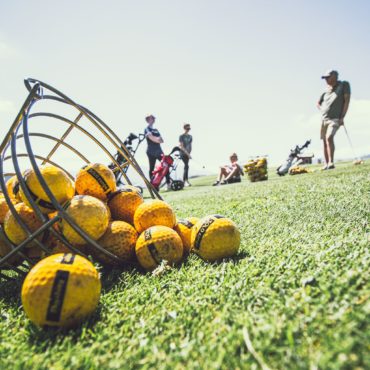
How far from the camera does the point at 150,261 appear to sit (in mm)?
1796

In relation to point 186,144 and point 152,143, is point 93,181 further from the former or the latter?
point 186,144

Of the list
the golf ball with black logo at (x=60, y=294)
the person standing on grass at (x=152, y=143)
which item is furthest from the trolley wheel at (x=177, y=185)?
the golf ball with black logo at (x=60, y=294)

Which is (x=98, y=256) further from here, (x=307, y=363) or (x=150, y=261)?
(x=307, y=363)

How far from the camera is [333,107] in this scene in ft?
26.8

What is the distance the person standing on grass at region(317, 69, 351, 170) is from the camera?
320 inches

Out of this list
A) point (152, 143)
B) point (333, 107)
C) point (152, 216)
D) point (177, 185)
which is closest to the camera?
point (152, 216)

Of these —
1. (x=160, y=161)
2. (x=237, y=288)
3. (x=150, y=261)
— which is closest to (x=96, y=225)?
(x=150, y=261)

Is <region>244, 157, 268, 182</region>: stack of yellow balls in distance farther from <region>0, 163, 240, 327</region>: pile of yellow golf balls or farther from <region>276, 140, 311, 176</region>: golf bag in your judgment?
<region>0, 163, 240, 327</region>: pile of yellow golf balls

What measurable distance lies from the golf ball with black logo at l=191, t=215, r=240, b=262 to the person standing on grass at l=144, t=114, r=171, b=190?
28.4ft

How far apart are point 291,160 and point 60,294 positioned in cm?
1472

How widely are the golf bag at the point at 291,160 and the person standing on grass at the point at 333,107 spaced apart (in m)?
5.19

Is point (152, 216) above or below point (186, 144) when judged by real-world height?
below

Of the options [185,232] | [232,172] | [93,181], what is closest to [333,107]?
[232,172]

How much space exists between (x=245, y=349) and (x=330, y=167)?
27.6 feet
